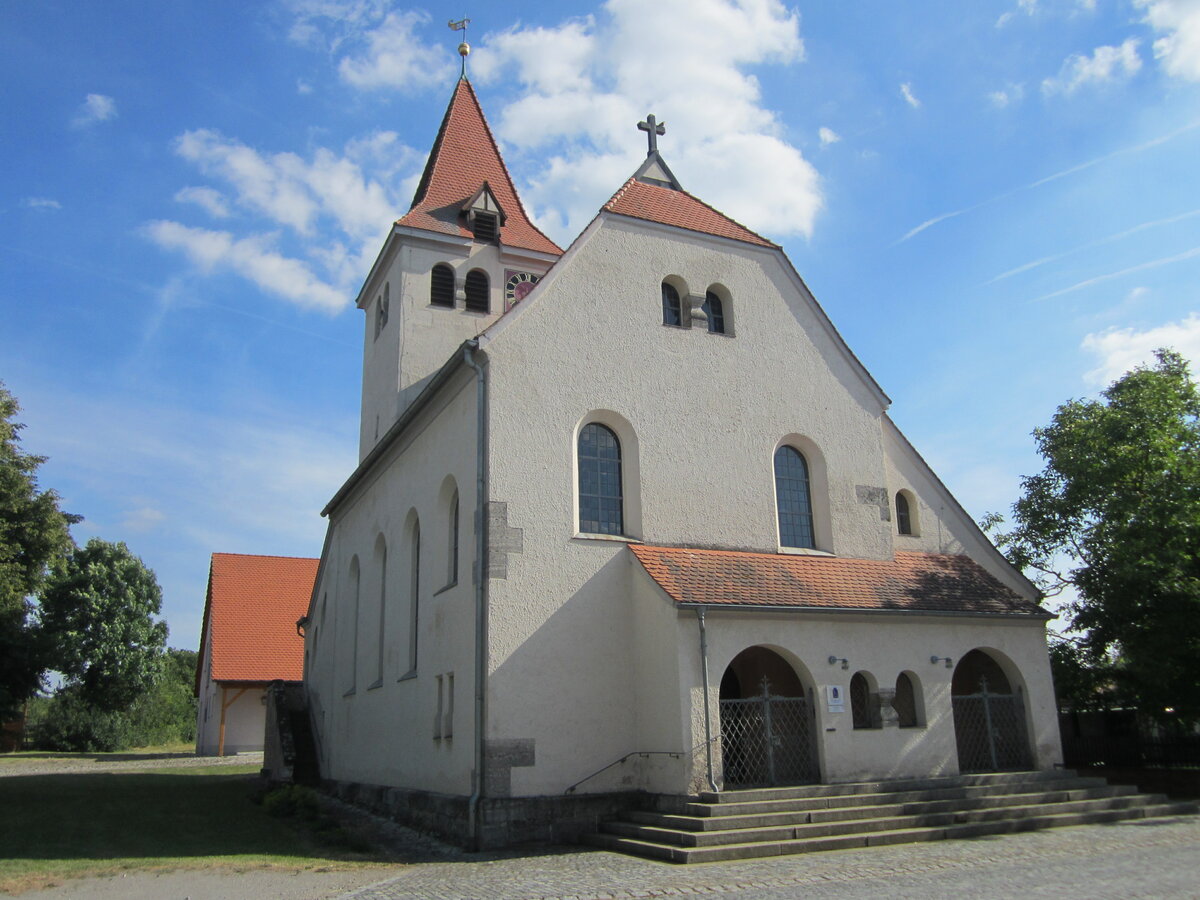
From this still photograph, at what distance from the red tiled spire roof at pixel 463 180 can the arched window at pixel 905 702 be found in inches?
569

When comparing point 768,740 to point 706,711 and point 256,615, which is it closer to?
point 706,711

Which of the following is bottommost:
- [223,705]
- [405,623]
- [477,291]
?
[223,705]

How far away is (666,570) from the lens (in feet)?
46.3

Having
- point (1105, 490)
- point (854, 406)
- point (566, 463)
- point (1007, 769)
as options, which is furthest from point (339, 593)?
point (1105, 490)

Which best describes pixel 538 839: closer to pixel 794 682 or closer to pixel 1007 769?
pixel 794 682

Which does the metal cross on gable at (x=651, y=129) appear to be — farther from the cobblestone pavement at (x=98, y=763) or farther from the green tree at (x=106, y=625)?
the green tree at (x=106, y=625)

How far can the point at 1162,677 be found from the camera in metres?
15.7

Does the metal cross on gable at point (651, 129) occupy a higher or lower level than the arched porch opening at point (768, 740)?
higher

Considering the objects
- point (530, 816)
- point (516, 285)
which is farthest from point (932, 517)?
point (516, 285)

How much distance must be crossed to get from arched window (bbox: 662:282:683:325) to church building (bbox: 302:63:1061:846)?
0.06 metres

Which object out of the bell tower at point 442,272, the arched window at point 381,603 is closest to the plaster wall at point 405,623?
the arched window at point 381,603

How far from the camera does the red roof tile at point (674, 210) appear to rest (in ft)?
55.6

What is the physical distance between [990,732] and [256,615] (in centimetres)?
3332

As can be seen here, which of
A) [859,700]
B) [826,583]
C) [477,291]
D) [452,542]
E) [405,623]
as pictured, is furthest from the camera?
[477,291]
